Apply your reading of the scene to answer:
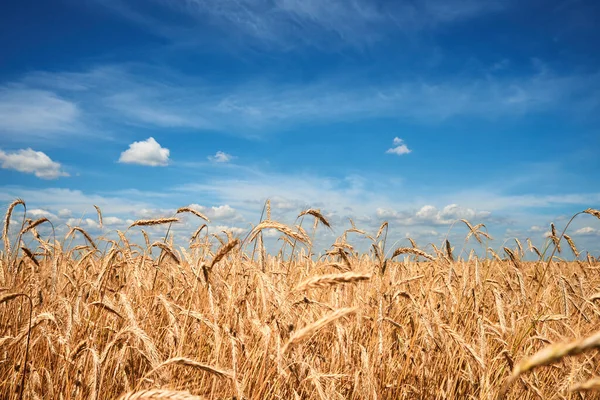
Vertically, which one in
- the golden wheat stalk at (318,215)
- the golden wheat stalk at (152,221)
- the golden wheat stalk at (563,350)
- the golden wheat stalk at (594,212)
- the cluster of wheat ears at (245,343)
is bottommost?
the cluster of wheat ears at (245,343)

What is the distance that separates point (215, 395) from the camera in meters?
2.46

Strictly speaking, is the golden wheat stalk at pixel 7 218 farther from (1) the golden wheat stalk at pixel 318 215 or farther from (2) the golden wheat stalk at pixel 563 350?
(2) the golden wheat stalk at pixel 563 350

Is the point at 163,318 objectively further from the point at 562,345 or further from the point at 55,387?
the point at 562,345

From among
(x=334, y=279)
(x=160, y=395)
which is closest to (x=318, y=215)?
(x=334, y=279)

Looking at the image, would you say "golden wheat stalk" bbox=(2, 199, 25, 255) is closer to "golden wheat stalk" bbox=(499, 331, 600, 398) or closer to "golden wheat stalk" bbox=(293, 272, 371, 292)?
"golden wheat stalk" bbox=(293, 272, 371, 292)

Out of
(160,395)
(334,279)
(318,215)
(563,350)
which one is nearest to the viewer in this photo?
(563,350)

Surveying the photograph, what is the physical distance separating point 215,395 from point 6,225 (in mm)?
2439

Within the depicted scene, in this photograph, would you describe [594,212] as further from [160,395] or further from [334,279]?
[160,395]

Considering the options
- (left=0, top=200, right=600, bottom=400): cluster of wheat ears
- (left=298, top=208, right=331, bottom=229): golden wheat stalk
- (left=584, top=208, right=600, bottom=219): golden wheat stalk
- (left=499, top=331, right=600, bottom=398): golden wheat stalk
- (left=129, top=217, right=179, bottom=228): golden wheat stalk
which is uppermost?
(left=584, top=208, right=600, bottom=219): golden wheat stalk

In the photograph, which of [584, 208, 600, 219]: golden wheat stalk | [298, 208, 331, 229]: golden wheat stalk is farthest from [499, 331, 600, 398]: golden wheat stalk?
[584, 208, 600, 219]: golden wheat stalk

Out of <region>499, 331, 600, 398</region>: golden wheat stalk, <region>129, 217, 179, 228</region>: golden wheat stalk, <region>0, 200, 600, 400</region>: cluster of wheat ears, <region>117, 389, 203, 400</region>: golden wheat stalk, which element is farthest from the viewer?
<region>129, 217, 179, 228</region>: golden wheat stalk

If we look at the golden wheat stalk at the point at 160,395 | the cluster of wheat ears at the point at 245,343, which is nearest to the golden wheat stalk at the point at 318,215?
the cluster of wheat ears at the point at 245,343

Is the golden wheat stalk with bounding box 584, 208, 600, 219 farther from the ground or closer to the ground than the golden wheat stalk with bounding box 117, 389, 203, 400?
farther from the ground

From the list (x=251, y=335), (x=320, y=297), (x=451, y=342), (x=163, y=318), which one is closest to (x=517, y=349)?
(x=451, y=342)
